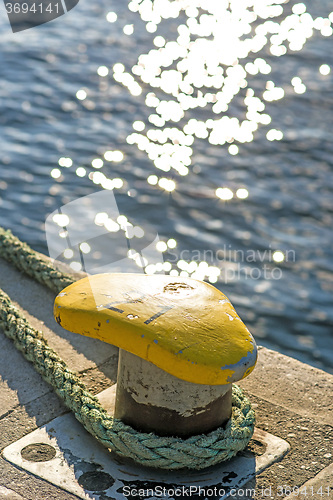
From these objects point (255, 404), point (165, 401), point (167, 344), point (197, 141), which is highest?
point (167, 344)

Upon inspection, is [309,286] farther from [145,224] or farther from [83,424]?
[83,424]

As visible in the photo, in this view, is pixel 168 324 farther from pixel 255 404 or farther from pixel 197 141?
pixel 197 141

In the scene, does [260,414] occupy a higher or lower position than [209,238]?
higher

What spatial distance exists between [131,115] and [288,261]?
276 centimetres

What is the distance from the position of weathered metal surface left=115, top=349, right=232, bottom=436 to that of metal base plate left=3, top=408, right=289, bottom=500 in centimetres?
17

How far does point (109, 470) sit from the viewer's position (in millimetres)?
2877

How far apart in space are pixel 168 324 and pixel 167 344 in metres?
0.09

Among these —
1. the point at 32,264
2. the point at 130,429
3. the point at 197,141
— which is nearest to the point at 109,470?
the point at 130,429

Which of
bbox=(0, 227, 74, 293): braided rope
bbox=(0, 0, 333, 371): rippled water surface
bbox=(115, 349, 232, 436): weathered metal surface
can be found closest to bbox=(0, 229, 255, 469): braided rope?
bbox=(115, 349, 232, 436): weathered metal surface

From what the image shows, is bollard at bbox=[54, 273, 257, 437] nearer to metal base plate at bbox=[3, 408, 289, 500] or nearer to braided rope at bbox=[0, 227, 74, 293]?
metal base plate at bbox=[3, 408, 289, 500]

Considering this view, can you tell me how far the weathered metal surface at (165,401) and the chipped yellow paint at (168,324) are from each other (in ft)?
0.39

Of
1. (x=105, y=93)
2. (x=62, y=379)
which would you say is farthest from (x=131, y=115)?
(x=62, y=379)

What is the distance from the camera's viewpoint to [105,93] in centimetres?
802

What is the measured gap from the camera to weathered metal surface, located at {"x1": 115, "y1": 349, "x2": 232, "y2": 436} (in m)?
2.83
